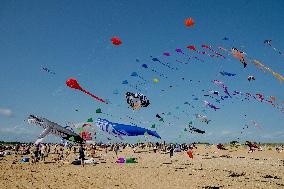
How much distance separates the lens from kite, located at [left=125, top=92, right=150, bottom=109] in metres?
24.1

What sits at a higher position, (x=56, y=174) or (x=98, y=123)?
(x=98, y=123)

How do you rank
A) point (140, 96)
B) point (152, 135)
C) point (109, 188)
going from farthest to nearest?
point (140, 96) < point (152, 135) < point (109, 188)

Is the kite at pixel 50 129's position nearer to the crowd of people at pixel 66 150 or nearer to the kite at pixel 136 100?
the crowd of people at pixel 66 150

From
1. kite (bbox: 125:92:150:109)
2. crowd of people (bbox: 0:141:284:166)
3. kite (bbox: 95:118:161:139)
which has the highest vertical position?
kite (bbox: 125:92:150:109)

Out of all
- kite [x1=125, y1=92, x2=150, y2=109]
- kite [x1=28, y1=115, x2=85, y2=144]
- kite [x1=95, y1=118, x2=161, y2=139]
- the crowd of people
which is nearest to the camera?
kite [x1=95, y1=118, x2=161, y2=139]

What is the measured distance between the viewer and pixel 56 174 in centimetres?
2242

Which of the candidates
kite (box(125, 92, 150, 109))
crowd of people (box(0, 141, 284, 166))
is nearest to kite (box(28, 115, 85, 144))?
crowd of people (box(0, 141, 284, 166))

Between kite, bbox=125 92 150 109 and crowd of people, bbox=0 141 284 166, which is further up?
kite, bbox=125 92 150 109

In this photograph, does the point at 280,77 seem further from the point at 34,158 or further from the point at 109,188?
the point at 34,158

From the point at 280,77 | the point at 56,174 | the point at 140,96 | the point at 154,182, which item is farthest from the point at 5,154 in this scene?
the point at 280,77

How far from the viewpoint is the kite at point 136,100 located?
79.1 feet

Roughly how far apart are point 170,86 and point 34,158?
19258 millimetres

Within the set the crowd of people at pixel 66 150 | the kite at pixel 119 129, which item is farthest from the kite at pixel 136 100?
the crowd of people at pixel 66 150

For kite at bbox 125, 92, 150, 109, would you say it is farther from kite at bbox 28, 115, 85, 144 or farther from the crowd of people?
the crowd of people
